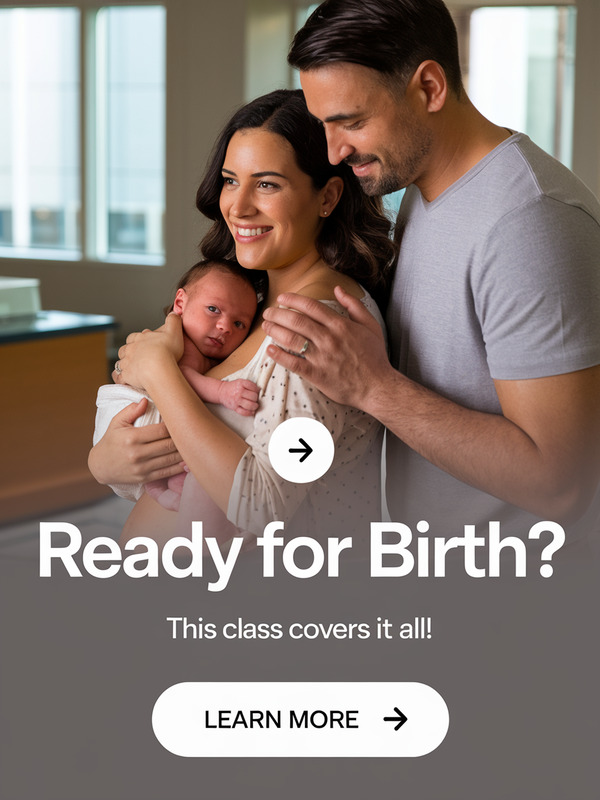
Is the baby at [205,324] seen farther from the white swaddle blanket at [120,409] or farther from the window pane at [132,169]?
the window pane at [132,169]

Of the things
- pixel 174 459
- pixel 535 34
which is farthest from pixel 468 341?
pixel 535 34

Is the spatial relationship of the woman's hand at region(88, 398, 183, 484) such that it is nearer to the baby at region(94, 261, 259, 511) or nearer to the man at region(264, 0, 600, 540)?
the baby at region(94, 261, 259, 511)

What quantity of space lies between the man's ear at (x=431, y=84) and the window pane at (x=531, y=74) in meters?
2.16

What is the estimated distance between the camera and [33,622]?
1.68 feet

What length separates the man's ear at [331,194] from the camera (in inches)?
22.9

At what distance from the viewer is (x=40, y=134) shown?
0.69 meters

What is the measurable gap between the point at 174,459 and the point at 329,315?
0.47 feet

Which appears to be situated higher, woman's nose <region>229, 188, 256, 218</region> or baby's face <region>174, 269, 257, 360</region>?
woman's nose <region>229, 188, 256, 218</region>

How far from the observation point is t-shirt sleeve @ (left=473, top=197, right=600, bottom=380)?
516 mm

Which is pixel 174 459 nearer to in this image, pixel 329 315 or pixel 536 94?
pixel 329 315

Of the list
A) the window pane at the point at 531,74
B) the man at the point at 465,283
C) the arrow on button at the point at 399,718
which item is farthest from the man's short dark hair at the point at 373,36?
the window pane at the point at 531,74

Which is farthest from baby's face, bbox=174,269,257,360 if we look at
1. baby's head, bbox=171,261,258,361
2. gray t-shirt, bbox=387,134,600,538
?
gray t-shirt, bbox=387,134,600,538

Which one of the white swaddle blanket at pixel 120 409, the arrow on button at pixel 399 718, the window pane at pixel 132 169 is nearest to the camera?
the arrow on button at pixel 399 718

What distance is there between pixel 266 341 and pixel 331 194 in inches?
4.7
